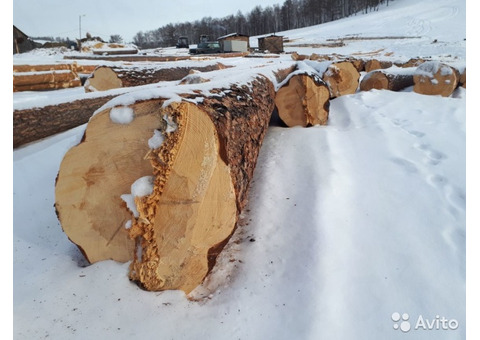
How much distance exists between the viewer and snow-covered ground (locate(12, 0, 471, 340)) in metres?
1.35

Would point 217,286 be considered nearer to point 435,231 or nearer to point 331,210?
point 331,210

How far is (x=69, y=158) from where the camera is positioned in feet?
4.96

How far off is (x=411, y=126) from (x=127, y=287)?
155 inches

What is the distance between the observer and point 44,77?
6434 millimetres

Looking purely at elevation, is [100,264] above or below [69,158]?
below

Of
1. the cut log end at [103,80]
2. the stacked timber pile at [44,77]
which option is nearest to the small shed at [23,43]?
the stacked timber pile at [44,77]

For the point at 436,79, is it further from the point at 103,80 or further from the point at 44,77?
the point at 44,77

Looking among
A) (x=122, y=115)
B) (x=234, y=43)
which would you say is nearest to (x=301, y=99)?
(x=122, y=115)

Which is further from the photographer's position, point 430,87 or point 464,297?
point 430,87

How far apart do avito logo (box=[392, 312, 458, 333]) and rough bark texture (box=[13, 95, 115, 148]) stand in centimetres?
420

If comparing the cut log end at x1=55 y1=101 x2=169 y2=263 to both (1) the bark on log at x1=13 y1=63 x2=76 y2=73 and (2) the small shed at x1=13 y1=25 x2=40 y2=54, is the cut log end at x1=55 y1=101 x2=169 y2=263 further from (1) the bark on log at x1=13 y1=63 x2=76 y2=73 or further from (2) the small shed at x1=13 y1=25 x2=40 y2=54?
(2) the small shed at x1=13 y1=25 x2=40 y2=54

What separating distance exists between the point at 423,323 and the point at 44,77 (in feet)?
26.0
